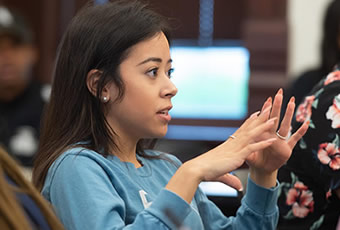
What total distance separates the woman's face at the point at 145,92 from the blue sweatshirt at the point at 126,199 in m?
0.09

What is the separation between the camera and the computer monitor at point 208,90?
3.80 meters

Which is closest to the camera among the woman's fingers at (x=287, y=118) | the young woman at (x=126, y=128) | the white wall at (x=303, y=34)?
the young woman at (x=126, y=128)

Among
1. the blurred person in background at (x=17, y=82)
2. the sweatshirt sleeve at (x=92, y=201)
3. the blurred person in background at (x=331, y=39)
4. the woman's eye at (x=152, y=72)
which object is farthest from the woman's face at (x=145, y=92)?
the blurred person in background at (x=17, y=82)

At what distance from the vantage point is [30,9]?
13.8ft

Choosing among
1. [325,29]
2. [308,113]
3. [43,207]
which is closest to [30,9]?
[325,29]

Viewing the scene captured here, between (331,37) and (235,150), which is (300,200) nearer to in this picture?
(235,150)

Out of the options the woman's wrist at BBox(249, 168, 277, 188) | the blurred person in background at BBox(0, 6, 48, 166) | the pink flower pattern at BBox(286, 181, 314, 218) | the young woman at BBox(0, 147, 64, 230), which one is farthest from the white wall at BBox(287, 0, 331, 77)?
the young woman at BBox(0, 147, 64, 230)

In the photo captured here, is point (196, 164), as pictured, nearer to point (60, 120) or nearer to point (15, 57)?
point (60, 120)

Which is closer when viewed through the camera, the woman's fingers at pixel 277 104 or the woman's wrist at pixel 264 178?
the woman's fingers at pixel 277 104

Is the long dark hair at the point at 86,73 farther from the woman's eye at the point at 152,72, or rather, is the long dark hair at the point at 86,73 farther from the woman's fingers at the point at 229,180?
the woman's fingers at the point at 229,180

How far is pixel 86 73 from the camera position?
1295mm

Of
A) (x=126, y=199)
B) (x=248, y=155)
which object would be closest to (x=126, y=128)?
(x=126, y=199)

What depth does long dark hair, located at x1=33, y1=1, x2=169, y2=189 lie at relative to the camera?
1.28 m

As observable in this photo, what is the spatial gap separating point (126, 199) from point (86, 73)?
287 millimetres
